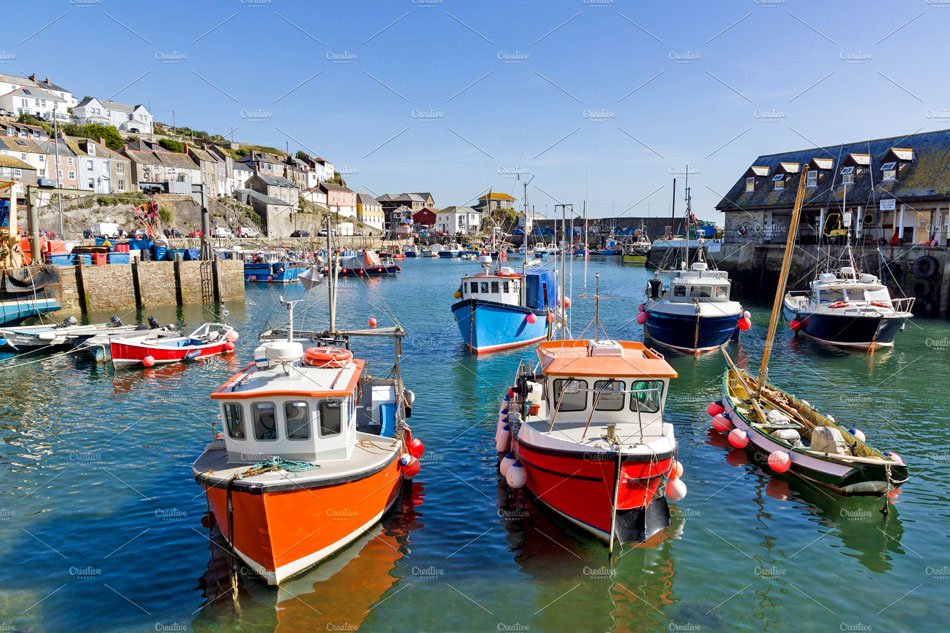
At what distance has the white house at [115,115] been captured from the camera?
113 meters

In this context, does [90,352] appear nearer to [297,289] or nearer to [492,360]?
[492,360]

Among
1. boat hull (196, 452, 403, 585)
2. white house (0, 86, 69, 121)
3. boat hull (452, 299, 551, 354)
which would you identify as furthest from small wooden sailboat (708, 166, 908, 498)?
white house (0, 86, 69, 121)

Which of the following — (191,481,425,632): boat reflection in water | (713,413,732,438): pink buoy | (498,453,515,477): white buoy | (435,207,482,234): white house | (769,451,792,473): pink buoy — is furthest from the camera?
(435,207,482,234): white house

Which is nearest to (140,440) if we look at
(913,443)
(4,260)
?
(913,443)

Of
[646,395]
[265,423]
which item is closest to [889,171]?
[646,395]

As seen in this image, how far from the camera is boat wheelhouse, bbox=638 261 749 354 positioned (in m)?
29.0

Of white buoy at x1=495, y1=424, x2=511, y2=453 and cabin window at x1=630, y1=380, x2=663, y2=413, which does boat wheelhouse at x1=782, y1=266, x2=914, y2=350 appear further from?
white buoy at x1=495, y1=424, x2=511, y2=453

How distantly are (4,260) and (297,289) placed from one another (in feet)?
106

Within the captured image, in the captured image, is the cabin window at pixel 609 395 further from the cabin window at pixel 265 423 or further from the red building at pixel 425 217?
the red building at pixel 425 217

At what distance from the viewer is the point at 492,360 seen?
28859 mm

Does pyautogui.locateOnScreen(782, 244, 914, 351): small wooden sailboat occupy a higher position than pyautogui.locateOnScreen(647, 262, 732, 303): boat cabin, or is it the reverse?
pyautogui.locateOnScreen(647, 262, 732, 303): boat cabin

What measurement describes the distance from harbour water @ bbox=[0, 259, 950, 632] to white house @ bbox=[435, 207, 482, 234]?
139 m

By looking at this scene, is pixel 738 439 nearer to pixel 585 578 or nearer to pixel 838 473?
pixel 838 473

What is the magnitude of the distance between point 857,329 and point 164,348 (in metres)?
32.5
